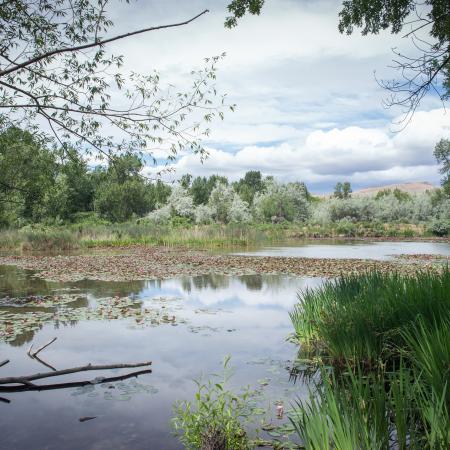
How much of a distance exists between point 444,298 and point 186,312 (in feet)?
20.6

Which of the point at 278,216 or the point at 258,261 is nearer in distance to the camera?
the point at 258,261

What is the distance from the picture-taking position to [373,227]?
53.9 metres

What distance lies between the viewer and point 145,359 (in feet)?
22.1

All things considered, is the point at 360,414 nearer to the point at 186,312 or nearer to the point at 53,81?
the point at 53,81

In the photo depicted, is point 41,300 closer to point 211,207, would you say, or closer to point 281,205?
point 211,207

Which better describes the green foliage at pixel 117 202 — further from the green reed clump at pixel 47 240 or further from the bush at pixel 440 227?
the bush at pixel 440 227

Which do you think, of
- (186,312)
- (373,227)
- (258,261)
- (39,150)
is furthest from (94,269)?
(373,227)

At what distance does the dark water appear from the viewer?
4.50 meters

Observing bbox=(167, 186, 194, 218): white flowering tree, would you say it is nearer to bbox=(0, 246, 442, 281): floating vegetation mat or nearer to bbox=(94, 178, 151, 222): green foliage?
bbox=(94, 178, 151, 222): green foliage

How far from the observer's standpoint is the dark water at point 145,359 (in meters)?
4.50

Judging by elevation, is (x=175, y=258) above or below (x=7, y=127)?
below

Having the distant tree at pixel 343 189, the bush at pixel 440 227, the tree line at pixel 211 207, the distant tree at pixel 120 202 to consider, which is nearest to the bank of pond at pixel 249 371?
the tree line at pixel 211 207

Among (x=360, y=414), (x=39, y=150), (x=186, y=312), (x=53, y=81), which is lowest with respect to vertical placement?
(x=186, y=312)

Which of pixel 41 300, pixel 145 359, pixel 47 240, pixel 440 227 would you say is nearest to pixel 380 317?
pixel 145 359
